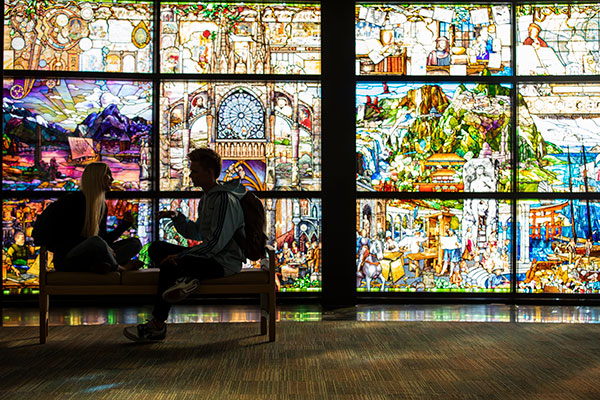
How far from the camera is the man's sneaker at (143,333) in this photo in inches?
152

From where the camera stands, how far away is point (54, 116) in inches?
214

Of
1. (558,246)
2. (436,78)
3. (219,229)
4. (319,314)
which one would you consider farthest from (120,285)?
(558,246)

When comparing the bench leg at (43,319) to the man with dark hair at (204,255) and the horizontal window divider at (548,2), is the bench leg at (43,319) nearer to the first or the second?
the man with dark hair at (204,255)

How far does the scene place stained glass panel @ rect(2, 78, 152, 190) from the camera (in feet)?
17.7

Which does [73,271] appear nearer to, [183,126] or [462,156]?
[183,126]

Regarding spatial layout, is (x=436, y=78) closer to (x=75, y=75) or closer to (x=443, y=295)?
(x=443, y=295)

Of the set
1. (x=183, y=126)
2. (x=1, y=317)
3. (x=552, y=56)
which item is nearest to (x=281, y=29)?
(x=183, y=126)

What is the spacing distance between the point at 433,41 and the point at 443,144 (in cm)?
91

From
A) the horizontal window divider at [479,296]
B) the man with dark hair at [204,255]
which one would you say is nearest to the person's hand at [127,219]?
the man with dark hair at [204,255]

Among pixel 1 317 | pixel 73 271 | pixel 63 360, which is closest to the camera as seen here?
pixel 63 360

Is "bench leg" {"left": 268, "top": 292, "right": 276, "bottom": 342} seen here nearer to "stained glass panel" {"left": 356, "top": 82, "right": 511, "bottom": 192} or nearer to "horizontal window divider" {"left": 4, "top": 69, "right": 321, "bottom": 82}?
"stained glass panel" {"left": 356, "top": 82, "right": 511, "bottom": 192}

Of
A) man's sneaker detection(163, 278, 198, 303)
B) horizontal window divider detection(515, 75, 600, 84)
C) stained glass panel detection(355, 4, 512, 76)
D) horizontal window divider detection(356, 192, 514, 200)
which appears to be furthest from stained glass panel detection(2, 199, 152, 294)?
horizontal window divider detection(515, 75, 600, 84)

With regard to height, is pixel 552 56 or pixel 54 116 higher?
pixel 552 56

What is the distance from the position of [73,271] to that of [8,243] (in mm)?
1802
